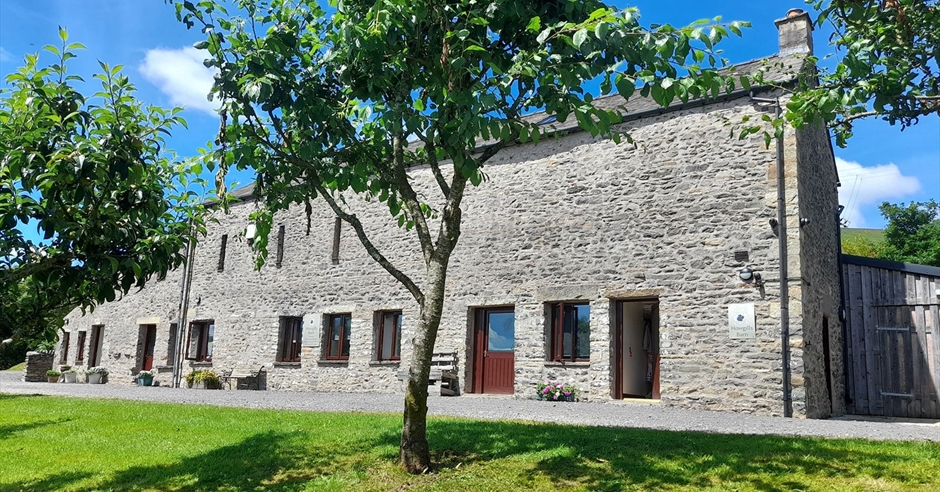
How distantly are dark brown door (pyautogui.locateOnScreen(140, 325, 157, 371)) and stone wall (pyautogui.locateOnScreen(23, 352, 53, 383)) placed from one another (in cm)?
412

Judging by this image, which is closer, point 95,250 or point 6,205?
point 6,205

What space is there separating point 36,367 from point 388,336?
15.0 metres

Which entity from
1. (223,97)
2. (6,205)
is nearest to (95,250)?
(6,205)

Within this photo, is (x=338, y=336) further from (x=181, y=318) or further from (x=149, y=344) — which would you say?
(x=149, y=344)

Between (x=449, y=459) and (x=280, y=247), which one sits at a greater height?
(x=280, y=247)

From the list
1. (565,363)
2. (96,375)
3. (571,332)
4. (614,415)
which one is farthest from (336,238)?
(96,375)

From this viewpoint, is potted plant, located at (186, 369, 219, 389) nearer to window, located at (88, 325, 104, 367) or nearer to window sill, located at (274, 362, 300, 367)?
window sill, located at (274, 362, 300, 367)

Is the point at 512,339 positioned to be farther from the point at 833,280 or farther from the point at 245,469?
the point at 245,469

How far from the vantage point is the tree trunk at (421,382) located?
5.86 metres

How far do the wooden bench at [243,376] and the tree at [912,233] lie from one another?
2765cm

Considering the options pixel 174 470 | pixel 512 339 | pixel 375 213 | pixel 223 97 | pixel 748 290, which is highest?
pixel 375 213

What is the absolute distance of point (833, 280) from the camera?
13633 millimetres

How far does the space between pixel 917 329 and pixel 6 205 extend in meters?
14.3

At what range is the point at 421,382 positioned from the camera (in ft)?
19.3
